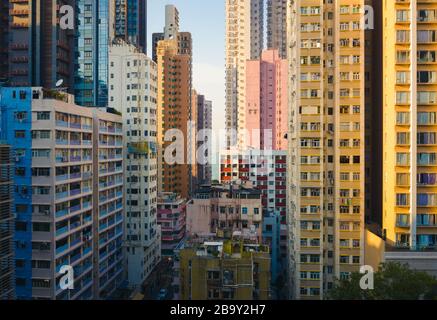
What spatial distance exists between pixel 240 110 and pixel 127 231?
54.1 m

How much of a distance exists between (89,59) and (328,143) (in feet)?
180

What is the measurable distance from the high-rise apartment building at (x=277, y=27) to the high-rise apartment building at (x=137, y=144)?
65206 millimetres

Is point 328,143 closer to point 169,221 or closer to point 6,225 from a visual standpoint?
point 6,225

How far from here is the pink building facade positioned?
320ft

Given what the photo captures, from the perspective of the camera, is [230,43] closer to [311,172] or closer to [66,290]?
[311,172]

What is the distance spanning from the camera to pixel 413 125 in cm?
3109

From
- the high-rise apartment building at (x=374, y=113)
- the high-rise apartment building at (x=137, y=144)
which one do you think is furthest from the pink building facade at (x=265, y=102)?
the high-rise apartment building at (x=374, y=113)

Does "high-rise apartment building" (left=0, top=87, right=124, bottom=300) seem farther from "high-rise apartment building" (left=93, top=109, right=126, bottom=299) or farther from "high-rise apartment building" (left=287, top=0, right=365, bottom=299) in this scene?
"high-rise apartment building" (left=287, top=0, right=365, bottom=299)

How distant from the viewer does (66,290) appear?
34844mm

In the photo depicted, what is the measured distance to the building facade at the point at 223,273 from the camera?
32.7m
